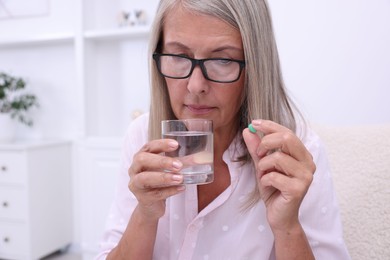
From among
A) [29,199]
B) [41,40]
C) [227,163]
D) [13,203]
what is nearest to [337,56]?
[227,163]

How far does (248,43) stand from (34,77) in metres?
2.68

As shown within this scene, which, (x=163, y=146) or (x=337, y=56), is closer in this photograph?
(x=163, y=146)

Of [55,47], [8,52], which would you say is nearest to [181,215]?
[55,47]

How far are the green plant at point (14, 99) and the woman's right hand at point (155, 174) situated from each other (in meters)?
2.37

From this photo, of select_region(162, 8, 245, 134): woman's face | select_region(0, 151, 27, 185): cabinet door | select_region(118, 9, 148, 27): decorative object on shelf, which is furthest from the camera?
select_region(118, 9, 148, 27): decorative object on shelf

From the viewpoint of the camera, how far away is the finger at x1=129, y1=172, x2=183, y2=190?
748 millimetres

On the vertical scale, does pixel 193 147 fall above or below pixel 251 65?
below

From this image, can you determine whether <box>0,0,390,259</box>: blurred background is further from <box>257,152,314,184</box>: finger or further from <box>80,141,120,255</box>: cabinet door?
<box>257,152,314,184</box>: finger

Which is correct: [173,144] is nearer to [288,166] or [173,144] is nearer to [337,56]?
[288,166]

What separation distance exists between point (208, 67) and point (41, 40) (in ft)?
7.73

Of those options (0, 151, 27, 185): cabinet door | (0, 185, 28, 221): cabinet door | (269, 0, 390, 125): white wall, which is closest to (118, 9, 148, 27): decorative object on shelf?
(269, 0, 390, 125): white wall

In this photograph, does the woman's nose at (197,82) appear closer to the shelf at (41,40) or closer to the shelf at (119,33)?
the shelf at (119,33)

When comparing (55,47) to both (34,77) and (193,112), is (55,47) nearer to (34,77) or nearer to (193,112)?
(34,77)

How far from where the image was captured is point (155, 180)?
0.76 m
